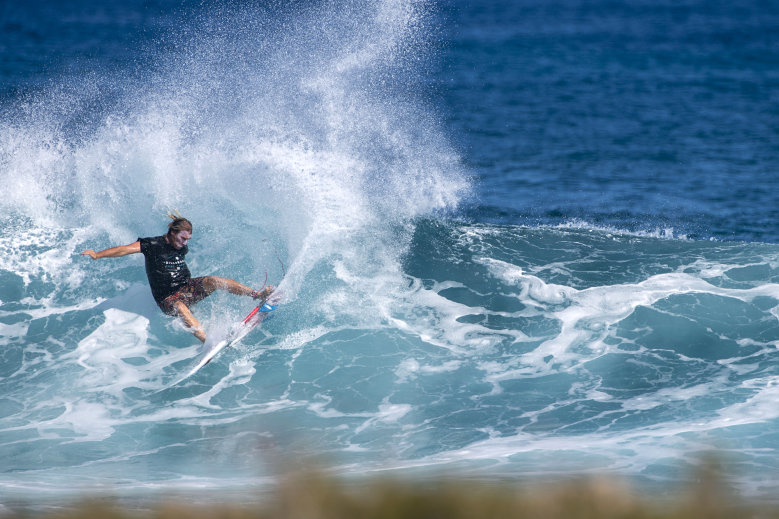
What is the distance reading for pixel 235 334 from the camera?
1167 cm

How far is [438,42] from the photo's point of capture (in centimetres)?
3778

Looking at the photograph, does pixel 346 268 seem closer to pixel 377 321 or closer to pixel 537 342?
pixel 377 321

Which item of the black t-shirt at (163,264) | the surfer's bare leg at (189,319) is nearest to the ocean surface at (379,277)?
the surfer's bare leg at (189,319)

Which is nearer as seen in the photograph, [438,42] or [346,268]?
[346,268]

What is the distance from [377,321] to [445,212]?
6.31 m

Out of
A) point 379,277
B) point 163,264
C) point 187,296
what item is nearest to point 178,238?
point 163,264

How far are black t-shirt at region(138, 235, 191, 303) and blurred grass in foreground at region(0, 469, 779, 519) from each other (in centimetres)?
946

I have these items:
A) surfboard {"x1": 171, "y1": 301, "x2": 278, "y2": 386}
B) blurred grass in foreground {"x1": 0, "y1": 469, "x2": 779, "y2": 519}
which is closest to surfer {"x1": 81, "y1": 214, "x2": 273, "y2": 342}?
surfboard {"x1": 171, "y1": 301, "x2": 278, "y2": 386}

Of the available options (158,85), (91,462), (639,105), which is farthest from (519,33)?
(91,462)

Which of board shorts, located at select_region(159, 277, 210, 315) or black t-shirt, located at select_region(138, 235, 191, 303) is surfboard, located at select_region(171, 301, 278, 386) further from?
black t-shirt, located at select_region(138, 235, 191, 303)

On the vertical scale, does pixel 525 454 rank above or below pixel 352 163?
below

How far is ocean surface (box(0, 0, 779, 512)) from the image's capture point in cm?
955

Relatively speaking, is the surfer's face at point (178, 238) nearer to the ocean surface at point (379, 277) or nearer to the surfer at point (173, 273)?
the surfer at point (173, 273)

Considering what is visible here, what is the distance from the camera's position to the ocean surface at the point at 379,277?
31.3ft
